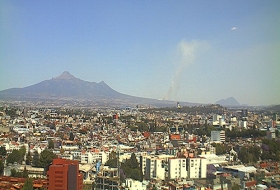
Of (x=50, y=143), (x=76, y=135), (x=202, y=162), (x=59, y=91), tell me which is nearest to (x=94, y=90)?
(x=59, y=91)

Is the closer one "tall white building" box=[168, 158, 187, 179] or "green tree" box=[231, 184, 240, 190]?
"green tree" box=[231, 184, 240, 190]

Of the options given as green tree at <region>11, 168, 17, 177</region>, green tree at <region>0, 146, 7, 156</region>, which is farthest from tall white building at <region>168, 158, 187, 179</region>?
green tree at <region>0, 146, 7, 156</region>

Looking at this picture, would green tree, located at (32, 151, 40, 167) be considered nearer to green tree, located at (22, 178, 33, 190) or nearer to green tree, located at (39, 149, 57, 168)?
green tree, located at (39, 149, 57, 168)

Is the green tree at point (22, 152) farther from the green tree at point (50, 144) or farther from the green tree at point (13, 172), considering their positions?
the green tree at point (13, 172)

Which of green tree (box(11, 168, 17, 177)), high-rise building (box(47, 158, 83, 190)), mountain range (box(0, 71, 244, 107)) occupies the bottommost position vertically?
green tree (box(11, 168, 17, 177))

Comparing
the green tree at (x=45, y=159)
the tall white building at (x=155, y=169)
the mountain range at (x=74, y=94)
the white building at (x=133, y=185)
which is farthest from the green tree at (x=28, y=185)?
the mountain range at (x=74, y=94)
